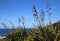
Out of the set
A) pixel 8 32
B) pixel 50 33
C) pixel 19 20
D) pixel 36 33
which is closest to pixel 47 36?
pixel 50 33

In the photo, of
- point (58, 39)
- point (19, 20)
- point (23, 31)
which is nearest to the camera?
point (58, 39)

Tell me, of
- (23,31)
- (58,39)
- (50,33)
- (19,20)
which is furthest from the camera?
(23,31)

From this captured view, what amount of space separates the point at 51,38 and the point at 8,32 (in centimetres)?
468

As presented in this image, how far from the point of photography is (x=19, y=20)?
11406 millimetres

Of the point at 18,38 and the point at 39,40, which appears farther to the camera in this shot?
the point at 18,38

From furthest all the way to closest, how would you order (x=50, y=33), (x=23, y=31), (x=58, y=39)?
1. (x=23, y=31)
2. (x=50, y=33)
3. (x=58, y=39)

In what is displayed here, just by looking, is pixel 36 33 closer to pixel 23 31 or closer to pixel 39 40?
pixel 39 40

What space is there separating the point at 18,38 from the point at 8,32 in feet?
4.99

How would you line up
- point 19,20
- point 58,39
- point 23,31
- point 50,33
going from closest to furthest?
point 58,39
point 50,33
point 19,20
point 23,31

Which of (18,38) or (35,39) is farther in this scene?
(18,38)

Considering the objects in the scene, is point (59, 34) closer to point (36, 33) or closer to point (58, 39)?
point (58, 39)

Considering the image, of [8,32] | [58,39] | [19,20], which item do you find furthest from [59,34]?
[8,32]

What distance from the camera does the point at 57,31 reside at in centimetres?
902

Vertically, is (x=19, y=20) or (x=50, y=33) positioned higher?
(x=19, y=20)
